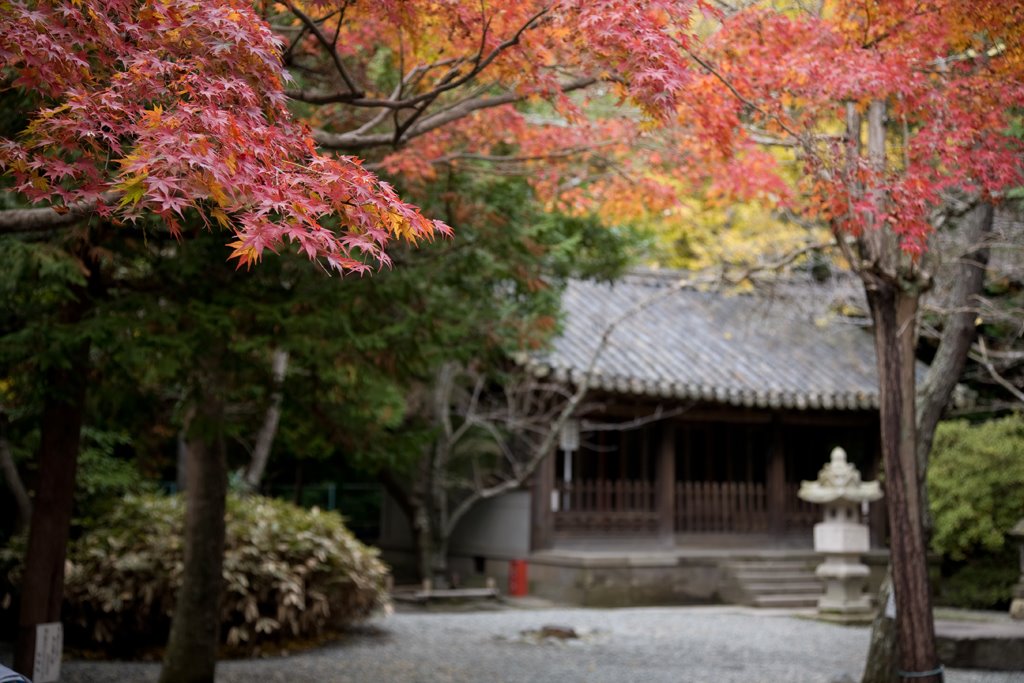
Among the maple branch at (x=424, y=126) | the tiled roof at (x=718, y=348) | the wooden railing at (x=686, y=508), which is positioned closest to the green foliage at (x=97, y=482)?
the tiled roof at (x=718, y=348)

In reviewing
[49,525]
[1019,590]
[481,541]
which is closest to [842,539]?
[1019,590]

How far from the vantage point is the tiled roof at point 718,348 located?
51.9 feet

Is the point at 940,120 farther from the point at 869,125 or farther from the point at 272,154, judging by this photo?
the point at 272,154

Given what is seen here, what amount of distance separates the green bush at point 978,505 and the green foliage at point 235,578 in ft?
26.5

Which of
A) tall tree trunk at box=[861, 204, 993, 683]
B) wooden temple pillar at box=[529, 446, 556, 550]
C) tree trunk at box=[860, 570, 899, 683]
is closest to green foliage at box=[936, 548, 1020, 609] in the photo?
wooden temple pillar at box=[529, 446, 556, 550]

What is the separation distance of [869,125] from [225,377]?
196 inches

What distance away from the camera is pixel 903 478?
691 cm

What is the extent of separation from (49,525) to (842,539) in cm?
1053

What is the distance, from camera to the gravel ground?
31.4 feet

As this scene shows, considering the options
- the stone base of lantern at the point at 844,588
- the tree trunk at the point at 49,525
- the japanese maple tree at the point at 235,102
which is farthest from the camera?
the stone base of lantern at the point at 844,588

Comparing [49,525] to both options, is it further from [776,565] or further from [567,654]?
[776,565]

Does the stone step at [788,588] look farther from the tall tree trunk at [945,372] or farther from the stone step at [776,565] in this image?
the tall tree trunk at [945,372]

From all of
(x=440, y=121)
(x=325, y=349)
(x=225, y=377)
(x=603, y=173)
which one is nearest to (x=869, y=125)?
(x=603, y=173)

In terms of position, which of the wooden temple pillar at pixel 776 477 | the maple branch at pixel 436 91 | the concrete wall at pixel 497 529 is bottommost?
the concrete wall at pixel 497 529
